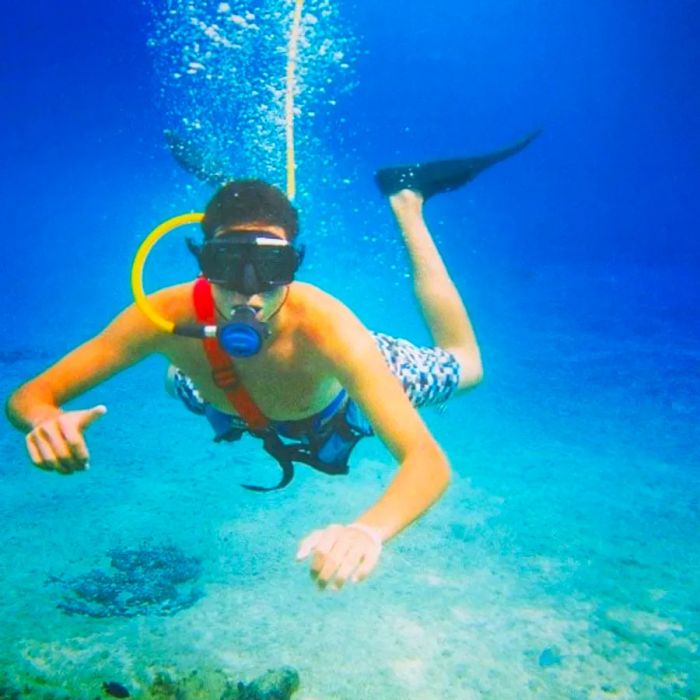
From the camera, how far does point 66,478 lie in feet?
23.2

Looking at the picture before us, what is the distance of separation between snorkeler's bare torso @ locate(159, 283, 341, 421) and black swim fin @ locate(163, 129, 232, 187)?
9.34ft

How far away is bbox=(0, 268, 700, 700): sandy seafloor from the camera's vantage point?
425 centimetres

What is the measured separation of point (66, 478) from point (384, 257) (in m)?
38.7

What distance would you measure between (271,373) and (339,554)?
5.59 ft

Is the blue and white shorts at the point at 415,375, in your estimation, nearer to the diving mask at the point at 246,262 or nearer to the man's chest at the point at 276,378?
the man's chest at the point at 276,378

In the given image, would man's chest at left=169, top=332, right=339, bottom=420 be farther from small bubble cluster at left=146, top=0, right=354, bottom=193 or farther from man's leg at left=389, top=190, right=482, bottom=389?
small bubble cluster at left=146, top=0, right=354, bottom=193

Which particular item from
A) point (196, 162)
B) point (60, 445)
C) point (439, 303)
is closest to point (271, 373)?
point (60, 445)

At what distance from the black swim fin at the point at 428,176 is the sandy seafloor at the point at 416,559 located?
349 cm

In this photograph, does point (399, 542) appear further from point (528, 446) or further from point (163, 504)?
point (528, 446)

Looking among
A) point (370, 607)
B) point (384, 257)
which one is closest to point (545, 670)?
point (370, 607)

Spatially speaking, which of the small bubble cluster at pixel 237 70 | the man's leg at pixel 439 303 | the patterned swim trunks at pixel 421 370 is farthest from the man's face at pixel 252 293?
the small bubble cluster at pixel 237 70

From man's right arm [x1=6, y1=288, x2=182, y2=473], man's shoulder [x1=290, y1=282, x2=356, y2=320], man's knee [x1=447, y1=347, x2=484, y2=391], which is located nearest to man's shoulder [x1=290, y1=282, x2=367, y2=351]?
man's shoulder [x1=290, y1=282, x2=356, y2=320]

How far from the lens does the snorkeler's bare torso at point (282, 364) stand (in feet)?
10.7

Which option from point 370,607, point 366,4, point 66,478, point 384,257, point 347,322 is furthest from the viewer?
point 384,257
